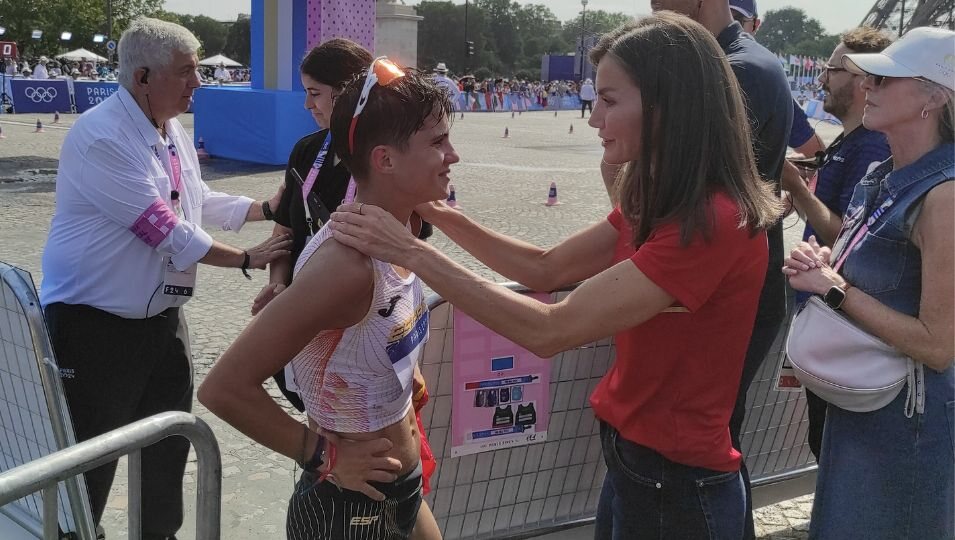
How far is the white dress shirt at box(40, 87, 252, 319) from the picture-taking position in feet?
8.98

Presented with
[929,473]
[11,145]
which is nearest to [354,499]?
[929,473]

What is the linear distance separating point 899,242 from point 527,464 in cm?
163

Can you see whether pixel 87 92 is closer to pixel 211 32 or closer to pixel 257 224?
pixel 257 224

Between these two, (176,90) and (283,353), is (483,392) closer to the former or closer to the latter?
(283,353)

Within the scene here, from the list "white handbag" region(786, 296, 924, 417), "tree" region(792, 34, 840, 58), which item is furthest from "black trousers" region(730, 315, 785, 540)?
"tree" region(792, 34, 840, 58)

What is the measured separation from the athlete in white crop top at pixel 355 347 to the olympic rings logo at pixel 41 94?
2744cm

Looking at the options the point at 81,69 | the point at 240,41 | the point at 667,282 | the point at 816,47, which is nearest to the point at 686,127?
the point at 667,282

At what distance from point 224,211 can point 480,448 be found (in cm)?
152

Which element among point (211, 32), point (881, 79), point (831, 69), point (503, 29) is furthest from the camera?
point (211, 32)

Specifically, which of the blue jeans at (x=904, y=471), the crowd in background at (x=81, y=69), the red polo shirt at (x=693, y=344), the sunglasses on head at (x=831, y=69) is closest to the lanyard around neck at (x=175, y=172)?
the red polo shirt at (x=693, y=344)

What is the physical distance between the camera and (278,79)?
16.1 m

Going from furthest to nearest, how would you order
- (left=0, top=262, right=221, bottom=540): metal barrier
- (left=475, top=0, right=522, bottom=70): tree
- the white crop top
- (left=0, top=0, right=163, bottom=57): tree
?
(left=475, top=0, right=522, bottom=70): tree, (left=0, top=0, right=163, bottom=57): tree, the white crop top, (left=0, top=262, right=221, bottom=540): metal barrier

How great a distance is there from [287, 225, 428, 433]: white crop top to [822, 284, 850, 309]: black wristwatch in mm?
1180

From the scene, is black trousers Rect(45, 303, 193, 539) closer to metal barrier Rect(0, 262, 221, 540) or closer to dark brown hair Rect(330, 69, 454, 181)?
metal barrier Rect(0, 262, 221, 540)
